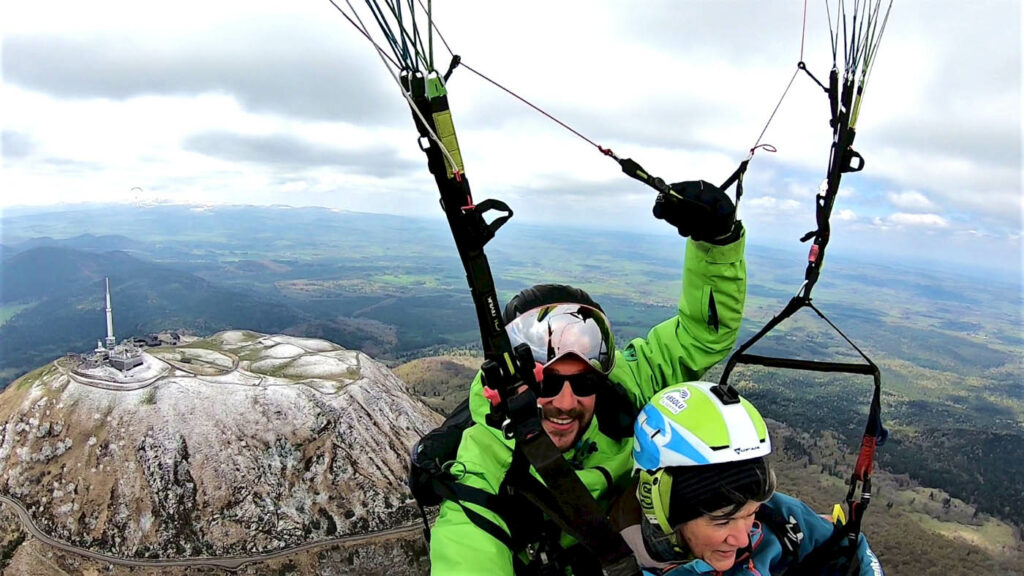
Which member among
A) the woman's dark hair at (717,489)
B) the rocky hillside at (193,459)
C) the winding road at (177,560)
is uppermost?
the woman's dark hair at (717,489)

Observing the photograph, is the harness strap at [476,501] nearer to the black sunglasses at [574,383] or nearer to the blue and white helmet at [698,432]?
the black sunglasses at [574,383]

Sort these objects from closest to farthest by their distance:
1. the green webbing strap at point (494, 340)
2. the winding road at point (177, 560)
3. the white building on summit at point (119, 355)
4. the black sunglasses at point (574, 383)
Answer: the green webbing strap at point (494, 340), the black sunglasses at point (574, 383), the winding road at point (177, 560), the white building on summit at point (119, 355)

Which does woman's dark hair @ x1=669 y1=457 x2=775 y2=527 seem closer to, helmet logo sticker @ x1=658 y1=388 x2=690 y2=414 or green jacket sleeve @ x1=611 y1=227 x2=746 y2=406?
helmet logo sticker @ x1=658 y1=388 x2=690 y2=414

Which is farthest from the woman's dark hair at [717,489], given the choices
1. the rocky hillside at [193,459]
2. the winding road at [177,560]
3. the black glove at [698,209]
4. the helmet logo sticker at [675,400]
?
the rocky hillside at [193,459]

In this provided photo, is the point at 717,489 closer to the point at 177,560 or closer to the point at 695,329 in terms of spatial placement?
the point at 695,329

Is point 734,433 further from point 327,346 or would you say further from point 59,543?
point 327,346

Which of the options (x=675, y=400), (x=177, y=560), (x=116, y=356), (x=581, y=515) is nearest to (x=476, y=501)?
(x=581, y=515)
